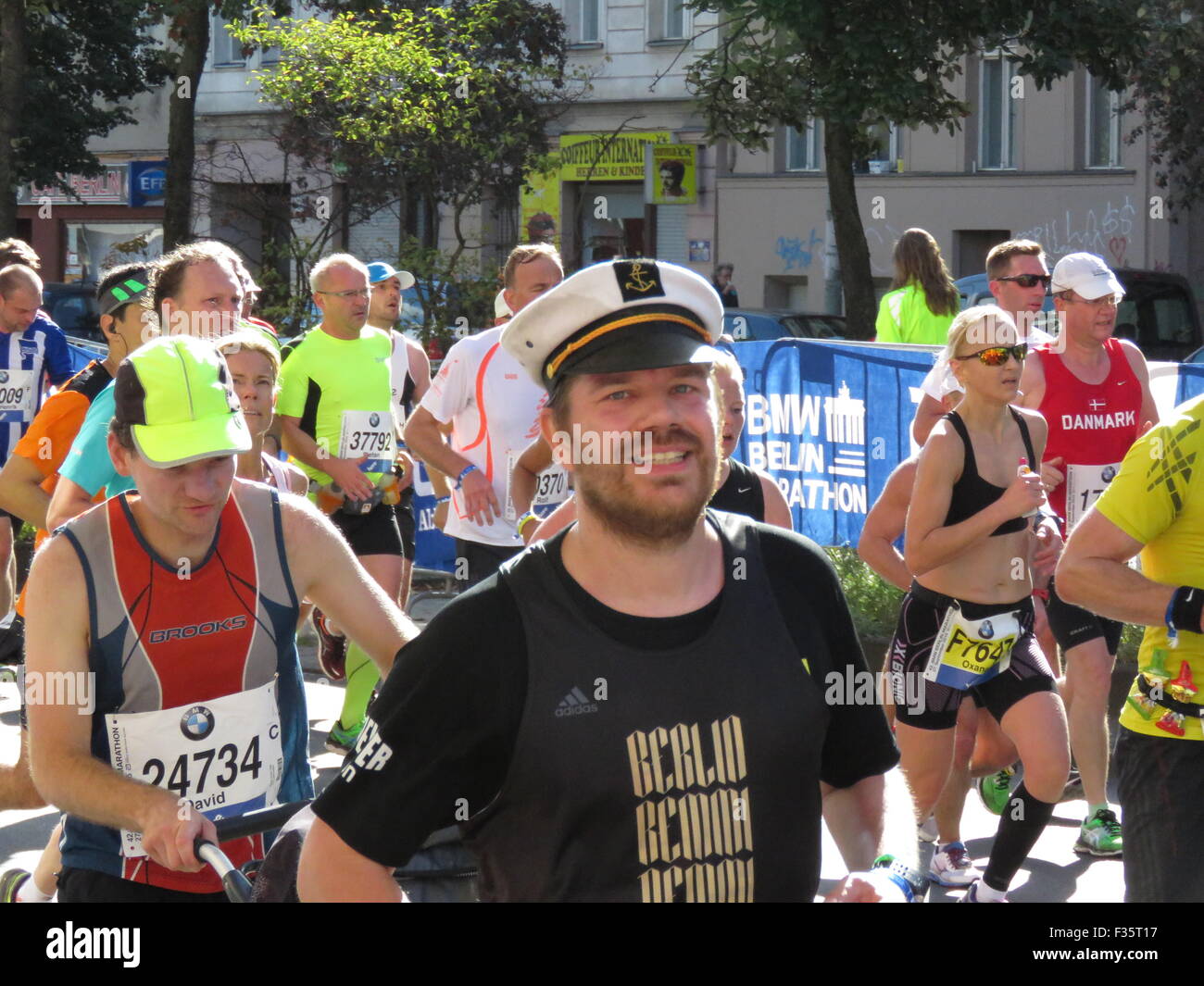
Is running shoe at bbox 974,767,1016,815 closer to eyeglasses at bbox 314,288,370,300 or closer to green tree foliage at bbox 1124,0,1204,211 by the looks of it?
eyeglasses at bbox 314,288,370,300

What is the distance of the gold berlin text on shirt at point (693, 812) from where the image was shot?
2488mm

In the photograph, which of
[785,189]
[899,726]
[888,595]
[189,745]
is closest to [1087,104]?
[785,189]

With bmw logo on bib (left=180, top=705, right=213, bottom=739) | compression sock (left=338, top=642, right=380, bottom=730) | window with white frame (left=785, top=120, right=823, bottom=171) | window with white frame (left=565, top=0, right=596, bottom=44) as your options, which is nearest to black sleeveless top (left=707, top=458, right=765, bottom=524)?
bmw logo on bib (left=180, top=705, right=213, bottom=739)

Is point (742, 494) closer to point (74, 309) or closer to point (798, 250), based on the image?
point (74, 309)

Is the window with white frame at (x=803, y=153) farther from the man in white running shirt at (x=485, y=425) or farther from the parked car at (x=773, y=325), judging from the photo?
the man in white running shirt at (x=485, y=425)

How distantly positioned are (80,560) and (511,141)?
15.7 metres

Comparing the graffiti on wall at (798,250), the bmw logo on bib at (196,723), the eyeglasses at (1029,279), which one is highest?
the graffiti on wall at (798,250)

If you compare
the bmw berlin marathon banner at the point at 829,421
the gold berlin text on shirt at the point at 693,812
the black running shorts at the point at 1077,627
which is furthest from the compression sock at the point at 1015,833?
the bmw berlin marathon banner at the point at 829,421

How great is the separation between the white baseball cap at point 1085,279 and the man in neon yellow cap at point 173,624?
166 inches

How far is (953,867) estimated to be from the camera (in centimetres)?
651

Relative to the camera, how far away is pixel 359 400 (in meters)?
8.45

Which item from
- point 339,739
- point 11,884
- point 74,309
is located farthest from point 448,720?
point 74,309

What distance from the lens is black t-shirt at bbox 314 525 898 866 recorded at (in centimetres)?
248
